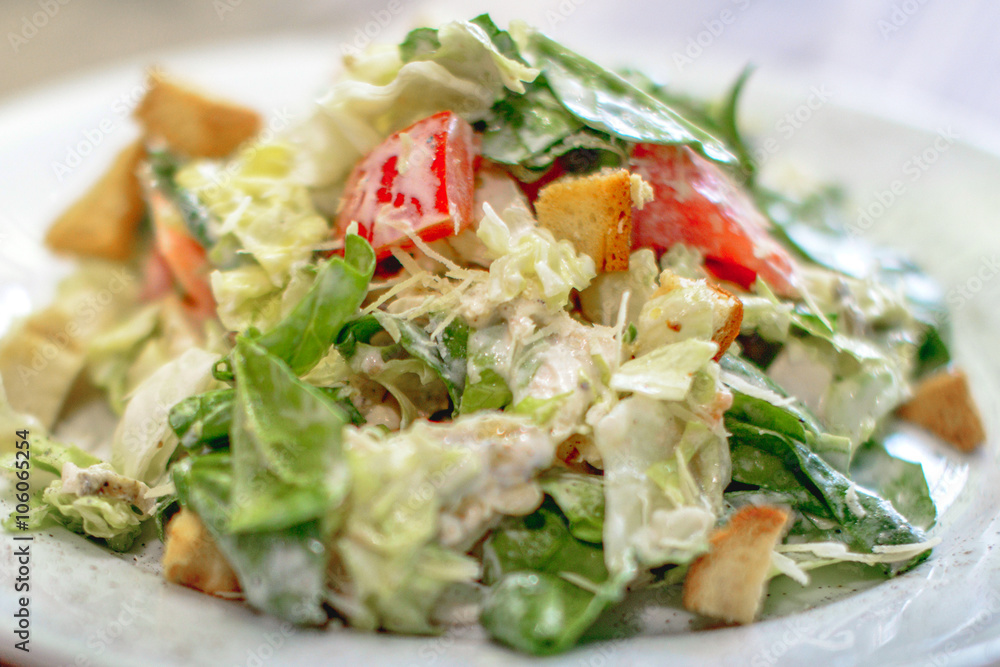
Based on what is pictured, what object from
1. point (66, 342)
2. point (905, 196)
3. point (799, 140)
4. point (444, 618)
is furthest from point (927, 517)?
point (66, 342)

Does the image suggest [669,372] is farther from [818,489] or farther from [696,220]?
[696,220]

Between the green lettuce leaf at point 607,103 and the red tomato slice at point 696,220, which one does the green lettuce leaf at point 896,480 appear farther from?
the green lettuce leaf at point 607,103

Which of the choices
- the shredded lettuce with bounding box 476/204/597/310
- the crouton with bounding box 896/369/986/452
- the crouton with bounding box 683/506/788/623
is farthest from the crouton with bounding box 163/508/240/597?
the crouton with bounding box 896/369/986/452

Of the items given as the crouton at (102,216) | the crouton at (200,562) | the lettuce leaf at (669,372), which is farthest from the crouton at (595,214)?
the crouton at (102,216)

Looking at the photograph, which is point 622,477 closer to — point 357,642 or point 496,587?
point 496,587

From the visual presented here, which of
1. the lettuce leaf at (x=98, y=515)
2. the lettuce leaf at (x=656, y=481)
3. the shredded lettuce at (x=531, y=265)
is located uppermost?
the shredded lettuce at (x=531, y=265)

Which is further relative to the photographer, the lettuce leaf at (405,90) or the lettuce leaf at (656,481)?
the lettuce leaf at (405,90)
